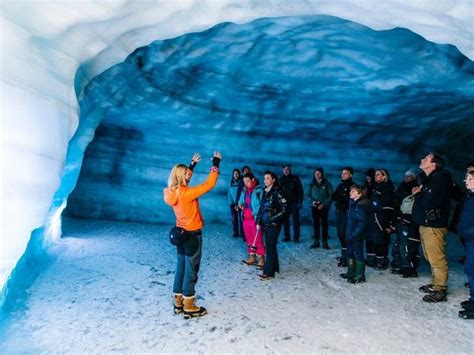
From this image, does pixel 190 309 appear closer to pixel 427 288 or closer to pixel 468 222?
pixel 427 288

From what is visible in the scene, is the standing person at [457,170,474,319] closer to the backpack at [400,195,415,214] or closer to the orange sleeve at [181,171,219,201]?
the backpack at [400,195,415,214]

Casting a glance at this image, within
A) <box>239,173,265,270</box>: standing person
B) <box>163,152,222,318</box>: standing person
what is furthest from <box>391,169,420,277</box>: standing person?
<box>163,152,222,318</box>: standing person

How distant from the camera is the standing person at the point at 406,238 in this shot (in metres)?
5.01

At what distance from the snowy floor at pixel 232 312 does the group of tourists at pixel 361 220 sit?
0.24m

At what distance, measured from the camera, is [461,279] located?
5039 mm

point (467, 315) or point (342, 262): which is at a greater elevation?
point (342, 262)

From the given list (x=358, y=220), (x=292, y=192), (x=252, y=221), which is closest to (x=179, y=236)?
(x=252, y=221)

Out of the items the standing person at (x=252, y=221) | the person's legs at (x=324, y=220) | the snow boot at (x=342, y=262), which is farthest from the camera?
the person's legs at (x=324, y=220)

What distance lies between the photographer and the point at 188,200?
3.74m

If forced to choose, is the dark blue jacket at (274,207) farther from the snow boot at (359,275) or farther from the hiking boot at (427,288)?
the hiking boot at (427,288)

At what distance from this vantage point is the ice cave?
3596 mm

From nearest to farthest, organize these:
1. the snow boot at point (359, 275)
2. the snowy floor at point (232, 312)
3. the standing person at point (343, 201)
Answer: the snowy floor at point (232, 312) → the snow boot at point (359, 275) → the standing person at point (343, 201)

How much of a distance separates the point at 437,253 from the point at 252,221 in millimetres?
2546

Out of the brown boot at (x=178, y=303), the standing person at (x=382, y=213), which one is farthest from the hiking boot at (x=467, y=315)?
the brown boot at (x=178, y=303)
